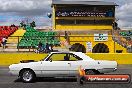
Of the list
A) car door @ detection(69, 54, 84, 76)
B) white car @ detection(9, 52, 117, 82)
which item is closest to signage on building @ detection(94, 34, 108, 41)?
car door @ detection(69, 54, 84, 76)

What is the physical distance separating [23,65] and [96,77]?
7.93 m

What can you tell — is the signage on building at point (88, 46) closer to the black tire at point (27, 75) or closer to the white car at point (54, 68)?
the white car at point (54, 68)

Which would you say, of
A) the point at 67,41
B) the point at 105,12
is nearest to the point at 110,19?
the point at 105,12

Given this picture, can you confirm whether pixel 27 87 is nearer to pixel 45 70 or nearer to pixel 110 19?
pixel 45 70

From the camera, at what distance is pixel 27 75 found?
16.0 metres

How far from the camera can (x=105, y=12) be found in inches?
2756

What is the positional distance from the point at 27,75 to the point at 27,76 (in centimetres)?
4

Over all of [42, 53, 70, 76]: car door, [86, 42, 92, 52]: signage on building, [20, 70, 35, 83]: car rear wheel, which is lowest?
[20, 70, 35, 83]: car rear wheel

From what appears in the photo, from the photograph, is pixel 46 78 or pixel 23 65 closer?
pixel 23 65

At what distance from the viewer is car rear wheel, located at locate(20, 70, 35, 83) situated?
1589 cm

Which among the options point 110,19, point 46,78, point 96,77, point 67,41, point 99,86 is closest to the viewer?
point 96,77

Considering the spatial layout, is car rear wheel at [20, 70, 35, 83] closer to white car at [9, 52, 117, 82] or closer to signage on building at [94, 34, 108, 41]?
white car at [9, 52, 117, 82]

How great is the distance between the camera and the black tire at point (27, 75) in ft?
52.2

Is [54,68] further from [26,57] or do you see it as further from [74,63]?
[26,57]
